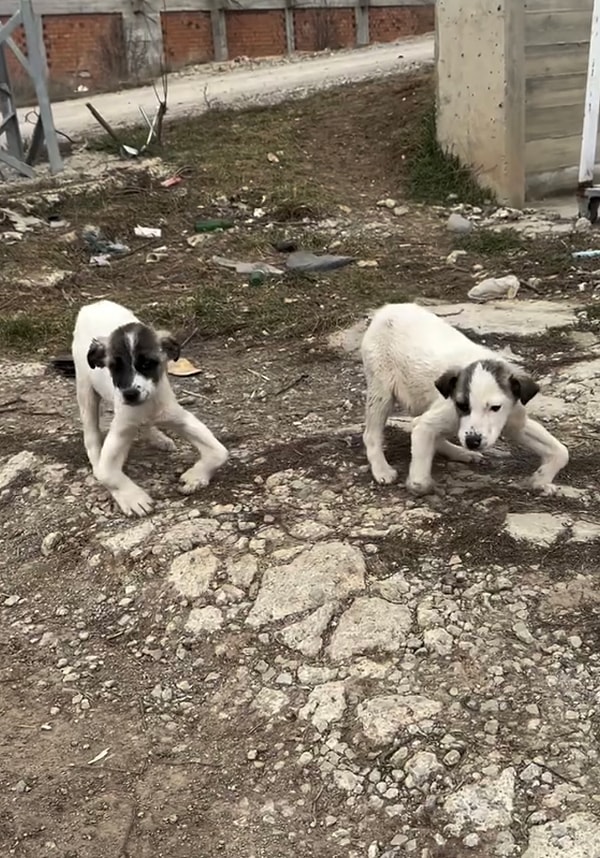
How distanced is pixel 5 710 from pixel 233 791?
3.23 feet

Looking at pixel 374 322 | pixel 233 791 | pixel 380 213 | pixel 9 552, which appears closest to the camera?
pixel 233 791

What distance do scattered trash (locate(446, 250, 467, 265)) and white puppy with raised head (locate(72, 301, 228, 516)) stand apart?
4627 millimetres

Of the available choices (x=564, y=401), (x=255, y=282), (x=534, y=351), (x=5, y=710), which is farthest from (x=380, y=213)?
(x=5, y=710)

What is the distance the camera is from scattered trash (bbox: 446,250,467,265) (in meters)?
8.91

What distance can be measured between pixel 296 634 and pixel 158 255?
6.47 metres

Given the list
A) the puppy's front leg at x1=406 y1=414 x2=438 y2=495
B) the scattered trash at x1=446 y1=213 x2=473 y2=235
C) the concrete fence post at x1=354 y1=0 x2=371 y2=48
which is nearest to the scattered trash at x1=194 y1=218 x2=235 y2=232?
the scattered trash at x1=446 y1=213 x2=473 y2=235

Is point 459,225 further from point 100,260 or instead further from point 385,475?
point 385,475

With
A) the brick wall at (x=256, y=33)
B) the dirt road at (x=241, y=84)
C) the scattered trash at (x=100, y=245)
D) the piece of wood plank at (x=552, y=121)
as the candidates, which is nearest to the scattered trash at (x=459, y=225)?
the piece of wood plank at (x=552, y=121)

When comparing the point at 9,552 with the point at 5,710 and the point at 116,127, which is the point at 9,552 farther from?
the point at 116,127

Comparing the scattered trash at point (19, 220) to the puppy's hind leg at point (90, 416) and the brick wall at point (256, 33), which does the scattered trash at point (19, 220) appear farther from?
the brick wall at point (256, 33)

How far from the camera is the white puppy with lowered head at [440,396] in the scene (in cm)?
407

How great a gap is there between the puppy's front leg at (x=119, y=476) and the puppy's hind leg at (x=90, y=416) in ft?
1.40

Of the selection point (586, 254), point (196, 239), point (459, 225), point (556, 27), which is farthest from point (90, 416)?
point (556, 27)

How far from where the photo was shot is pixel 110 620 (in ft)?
12.8
